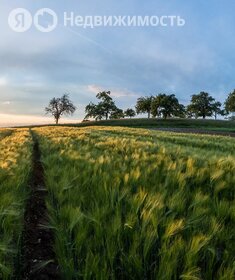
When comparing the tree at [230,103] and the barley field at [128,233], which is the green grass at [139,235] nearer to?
the barley field at [128,233]

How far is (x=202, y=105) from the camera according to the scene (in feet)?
395

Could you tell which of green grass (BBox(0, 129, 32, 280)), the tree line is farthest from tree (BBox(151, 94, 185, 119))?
green grass (BBox(0, 129, 32, 280))

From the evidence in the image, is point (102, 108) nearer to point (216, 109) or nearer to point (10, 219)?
point (216, 109)

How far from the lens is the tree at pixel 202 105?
119963 mm

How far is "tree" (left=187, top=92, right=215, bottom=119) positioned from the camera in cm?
11996

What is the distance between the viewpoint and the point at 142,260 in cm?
188

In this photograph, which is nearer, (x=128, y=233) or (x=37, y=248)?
(x=128, y=233)

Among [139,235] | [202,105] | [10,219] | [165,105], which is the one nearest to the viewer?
[139,235]

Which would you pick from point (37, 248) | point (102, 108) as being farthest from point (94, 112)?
point (37, 248)

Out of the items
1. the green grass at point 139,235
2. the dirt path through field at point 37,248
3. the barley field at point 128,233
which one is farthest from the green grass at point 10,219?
the green grass at point 139,235

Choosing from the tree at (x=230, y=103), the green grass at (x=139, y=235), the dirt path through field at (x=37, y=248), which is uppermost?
the tree at (x=230, y=103)

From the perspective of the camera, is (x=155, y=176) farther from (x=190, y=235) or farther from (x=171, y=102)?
(x=171, y=102)

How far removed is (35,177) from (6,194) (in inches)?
96.9

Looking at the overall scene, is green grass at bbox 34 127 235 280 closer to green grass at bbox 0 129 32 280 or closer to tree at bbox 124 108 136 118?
green grass at bbox 0 129 32 280
